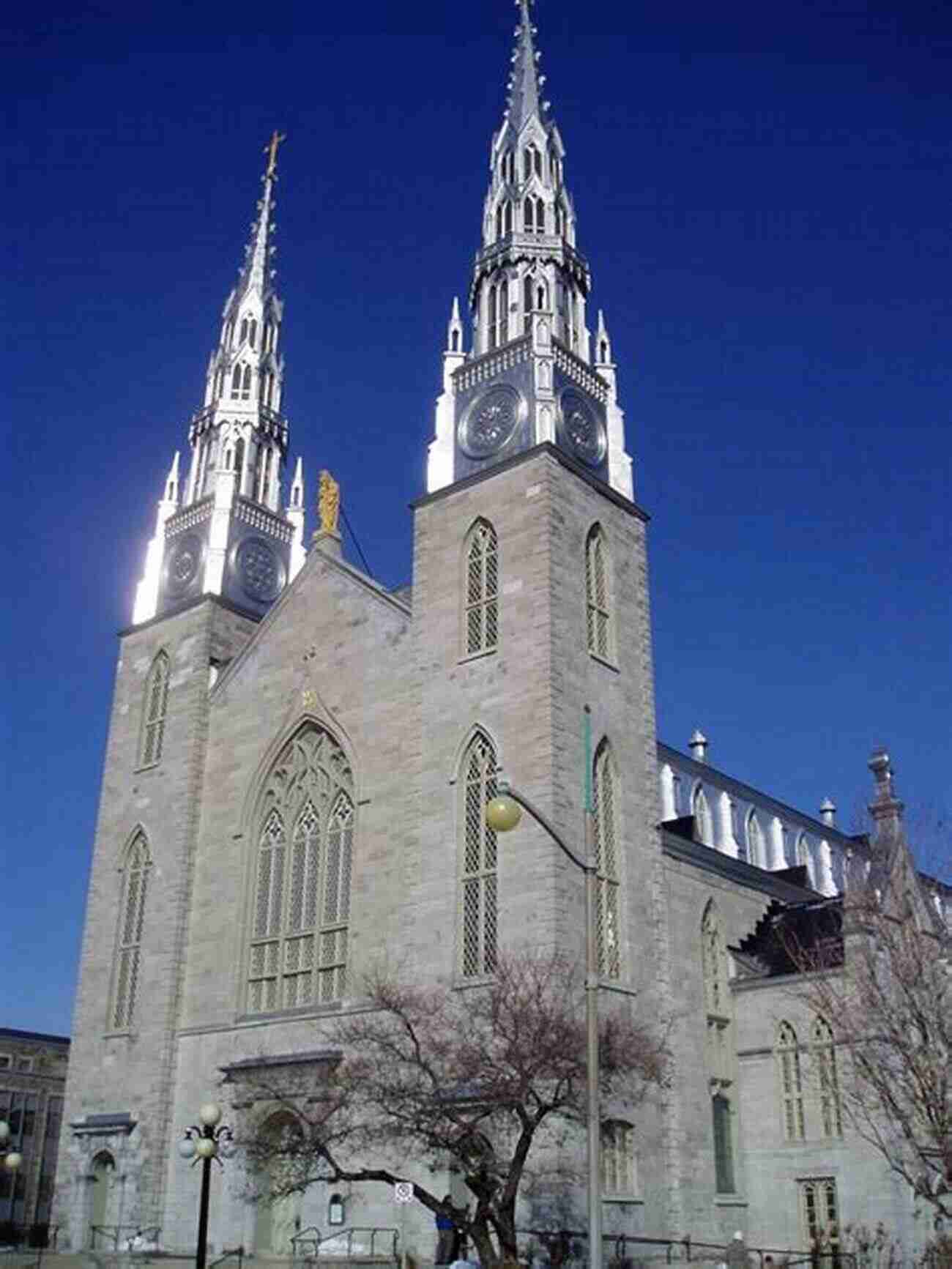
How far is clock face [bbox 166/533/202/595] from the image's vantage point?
155 feet

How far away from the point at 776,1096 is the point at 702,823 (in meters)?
16.1

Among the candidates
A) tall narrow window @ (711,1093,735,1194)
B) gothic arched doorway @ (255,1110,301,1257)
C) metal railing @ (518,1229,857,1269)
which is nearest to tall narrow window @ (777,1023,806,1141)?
tall narrow window @ (711,1093,735,1194)

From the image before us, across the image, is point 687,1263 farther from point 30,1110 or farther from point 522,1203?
point 30,1110

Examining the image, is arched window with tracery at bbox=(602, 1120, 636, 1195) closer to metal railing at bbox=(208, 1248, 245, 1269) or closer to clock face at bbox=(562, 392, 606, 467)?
metal railing at bbox=(208, 1248, 245, 1269)

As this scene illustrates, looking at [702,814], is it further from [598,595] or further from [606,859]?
→ [606,859]

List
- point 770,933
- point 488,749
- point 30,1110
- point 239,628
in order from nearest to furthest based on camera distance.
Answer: point 488,749, point 770,933, point 239,628, point 30,1110

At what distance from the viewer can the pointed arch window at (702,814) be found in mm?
50594

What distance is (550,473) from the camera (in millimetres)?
36281

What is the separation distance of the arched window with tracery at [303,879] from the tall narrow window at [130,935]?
5.04m

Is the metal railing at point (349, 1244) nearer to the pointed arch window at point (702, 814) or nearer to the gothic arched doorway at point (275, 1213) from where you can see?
the gothic arched doorway at point (275, 1213)

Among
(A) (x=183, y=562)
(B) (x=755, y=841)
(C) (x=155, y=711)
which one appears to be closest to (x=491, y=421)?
(A) (x=183, y=562)

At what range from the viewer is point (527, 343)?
129ft

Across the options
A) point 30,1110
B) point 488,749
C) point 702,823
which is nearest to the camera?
point 488,749

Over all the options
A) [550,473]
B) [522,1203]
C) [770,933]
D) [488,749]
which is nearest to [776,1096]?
[770,933]
